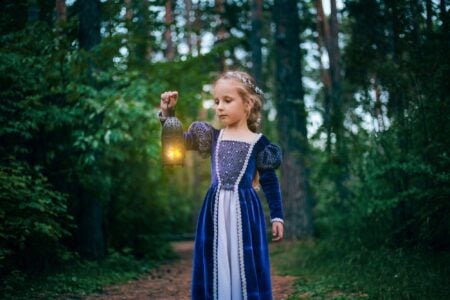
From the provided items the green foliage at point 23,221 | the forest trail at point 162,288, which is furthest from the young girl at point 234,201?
the green foliage at point 23,221

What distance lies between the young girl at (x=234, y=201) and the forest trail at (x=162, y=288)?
196cm

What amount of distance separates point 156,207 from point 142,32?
4017mm

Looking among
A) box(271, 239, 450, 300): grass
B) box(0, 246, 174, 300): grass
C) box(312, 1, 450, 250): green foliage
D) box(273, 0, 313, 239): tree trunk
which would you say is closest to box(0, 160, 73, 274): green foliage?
box(0, 246, 174, 300): grass

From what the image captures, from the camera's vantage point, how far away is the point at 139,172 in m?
8.42

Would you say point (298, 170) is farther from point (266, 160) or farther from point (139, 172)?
point (266, 160)

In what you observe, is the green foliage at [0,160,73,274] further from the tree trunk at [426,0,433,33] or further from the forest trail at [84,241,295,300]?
the tree trunk at [426,0,433,33]

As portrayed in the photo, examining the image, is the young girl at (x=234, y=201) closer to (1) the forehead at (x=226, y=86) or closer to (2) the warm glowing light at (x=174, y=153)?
(1) the forehead at (x=226, y=86)

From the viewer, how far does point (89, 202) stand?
6.92 metres

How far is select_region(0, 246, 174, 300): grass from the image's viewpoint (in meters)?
4.49

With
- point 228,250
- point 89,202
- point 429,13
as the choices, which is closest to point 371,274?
point 228,250

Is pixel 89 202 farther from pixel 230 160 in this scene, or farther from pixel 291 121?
pixel 230 160

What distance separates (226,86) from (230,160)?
20.5 inches

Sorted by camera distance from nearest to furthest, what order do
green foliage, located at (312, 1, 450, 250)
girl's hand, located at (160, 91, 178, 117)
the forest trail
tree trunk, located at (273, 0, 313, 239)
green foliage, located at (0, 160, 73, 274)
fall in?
girl's hand, located at (160, 91, 178, 117) → green foliage, located at (0, 160, 73, 274) → green foliage, located at (312, 1, 450, 250) → the forest trail → tree trunk, located at (273, 0, 313, 239)

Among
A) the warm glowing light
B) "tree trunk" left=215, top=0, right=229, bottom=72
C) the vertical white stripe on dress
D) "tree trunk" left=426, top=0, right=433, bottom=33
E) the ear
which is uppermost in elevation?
"tree trunk" left=215, top=0, right=229, bottom=72
